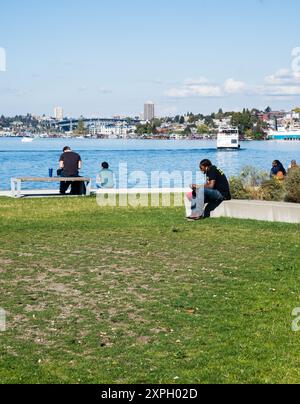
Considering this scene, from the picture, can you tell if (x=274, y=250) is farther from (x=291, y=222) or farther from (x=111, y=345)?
(x=111, y=345)

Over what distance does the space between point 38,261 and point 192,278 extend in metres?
2.39

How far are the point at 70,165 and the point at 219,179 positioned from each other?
6.75 metres

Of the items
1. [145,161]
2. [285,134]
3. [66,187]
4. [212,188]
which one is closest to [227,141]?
[145,161]

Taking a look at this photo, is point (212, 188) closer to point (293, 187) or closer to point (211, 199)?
point (211, 199)

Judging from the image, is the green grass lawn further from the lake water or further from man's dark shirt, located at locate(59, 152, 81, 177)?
the lake water

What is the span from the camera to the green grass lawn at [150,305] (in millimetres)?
5781

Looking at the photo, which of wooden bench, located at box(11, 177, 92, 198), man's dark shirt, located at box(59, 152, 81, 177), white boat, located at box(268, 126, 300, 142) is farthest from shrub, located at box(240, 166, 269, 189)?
white boat, located at box(268, 126, 300, 142)

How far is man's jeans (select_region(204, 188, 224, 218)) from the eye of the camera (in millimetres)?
15555

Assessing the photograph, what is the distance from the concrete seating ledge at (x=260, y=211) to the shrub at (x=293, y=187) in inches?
60.2

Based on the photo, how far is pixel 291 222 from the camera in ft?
48.0

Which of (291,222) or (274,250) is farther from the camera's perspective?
(291,222)

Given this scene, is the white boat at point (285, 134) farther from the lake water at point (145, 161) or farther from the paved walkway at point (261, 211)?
the paved walkway at point (261, 211)

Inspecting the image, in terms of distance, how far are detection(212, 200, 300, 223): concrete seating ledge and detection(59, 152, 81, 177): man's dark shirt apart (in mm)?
6667
